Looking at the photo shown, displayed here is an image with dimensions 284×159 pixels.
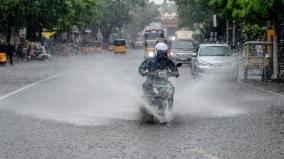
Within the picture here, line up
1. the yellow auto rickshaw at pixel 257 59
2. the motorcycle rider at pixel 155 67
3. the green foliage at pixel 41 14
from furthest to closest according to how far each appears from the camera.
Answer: the green foliage at pixel 41 14
the yellow auto rickshaw at pixel 257 59
the motorcycle rider at pixel 155 67

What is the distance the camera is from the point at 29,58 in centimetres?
6681

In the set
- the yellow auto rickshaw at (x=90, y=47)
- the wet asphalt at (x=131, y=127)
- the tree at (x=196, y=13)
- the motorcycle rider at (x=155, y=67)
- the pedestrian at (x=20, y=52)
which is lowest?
the yellow auto rickshaw at (x=90, y=47)

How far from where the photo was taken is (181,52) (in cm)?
5125

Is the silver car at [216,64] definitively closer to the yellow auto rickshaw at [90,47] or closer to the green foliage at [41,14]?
the green foliage at [41,14]

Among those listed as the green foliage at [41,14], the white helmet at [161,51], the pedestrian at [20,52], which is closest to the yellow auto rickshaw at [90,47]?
the green foliage at [41,14]

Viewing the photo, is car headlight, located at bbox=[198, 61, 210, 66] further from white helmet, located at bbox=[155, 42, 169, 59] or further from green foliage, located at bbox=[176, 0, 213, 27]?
green foliage, located at bbox=[176, 0, 213, 27]

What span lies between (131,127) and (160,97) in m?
1.71

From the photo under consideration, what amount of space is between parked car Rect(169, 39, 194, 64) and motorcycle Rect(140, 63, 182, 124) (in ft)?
113

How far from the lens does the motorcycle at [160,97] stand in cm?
1594

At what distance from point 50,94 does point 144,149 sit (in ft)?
40.8

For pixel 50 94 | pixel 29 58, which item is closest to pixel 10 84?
pixel 50 94

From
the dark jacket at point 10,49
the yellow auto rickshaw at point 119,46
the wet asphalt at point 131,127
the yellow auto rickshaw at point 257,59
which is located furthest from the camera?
the yellow auto rickshaw at point 119,46

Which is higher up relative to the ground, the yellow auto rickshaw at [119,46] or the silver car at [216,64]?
the silver car at [216,64]

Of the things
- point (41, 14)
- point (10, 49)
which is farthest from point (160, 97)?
point (41, 14)
